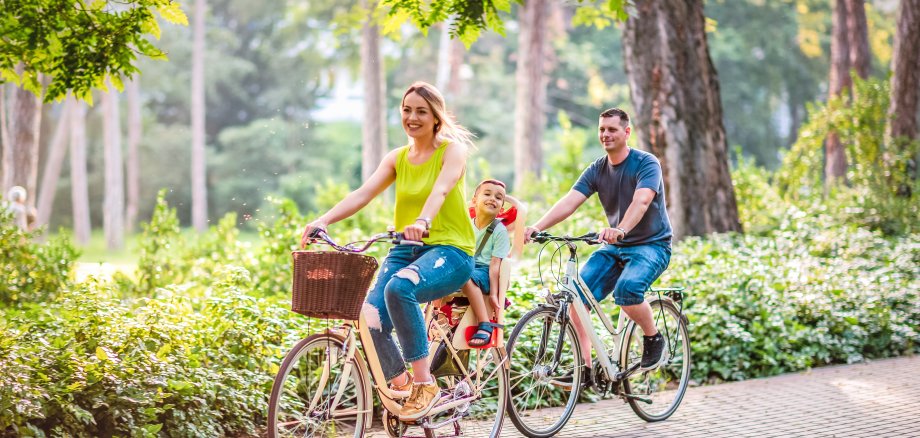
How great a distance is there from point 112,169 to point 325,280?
34.4 m

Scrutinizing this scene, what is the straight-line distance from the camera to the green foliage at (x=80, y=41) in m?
6.95

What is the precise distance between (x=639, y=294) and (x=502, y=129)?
39.8 meters

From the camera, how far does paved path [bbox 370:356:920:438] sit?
6797 millimetres

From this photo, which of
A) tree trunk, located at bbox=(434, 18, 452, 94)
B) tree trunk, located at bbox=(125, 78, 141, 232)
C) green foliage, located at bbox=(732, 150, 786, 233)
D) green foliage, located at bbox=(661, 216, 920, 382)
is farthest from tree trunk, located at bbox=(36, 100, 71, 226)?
green foliage, located at bbox=(661, 216, 920, 382)

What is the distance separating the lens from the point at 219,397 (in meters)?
6.34

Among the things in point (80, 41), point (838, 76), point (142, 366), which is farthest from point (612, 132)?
point (838, 76)

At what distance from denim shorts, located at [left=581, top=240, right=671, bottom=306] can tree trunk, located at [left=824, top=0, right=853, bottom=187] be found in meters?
16.2

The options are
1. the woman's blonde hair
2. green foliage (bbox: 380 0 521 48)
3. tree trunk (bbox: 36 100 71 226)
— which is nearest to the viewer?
the woman's blonde hair

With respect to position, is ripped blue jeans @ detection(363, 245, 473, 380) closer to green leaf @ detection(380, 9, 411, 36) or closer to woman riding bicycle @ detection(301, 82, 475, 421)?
woman riding bicycle @ detection(301, 82, 475, 421)

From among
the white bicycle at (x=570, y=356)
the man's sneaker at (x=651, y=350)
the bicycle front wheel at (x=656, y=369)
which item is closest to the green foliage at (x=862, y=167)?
the bicycle front wheel at (x=656, y=369)

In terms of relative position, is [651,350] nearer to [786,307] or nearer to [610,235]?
[610,235]

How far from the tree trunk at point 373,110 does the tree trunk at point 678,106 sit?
46.7 ft

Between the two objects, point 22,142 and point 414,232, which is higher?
point 22,142

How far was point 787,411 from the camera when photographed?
7.42m
